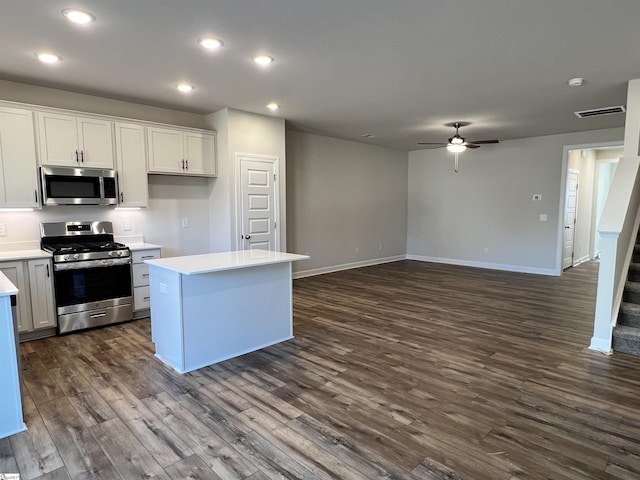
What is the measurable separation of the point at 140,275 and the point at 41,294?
3.22ft

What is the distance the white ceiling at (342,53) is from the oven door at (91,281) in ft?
6.49

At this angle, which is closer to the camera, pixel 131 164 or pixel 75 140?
pixel 75 140

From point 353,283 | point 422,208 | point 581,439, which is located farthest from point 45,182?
point 422,208

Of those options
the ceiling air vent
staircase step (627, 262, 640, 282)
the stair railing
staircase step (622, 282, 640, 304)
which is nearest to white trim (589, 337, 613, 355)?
the stair railing

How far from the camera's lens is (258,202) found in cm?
568

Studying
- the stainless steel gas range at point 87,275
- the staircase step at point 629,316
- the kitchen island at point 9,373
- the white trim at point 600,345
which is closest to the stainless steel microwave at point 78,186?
the stainless steel gas range at point 87,275

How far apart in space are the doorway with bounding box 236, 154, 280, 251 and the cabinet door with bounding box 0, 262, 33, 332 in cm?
247

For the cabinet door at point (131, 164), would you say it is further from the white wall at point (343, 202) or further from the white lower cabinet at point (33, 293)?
the white wall at point (343, 202)

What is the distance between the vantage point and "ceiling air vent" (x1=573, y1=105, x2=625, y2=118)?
5.07 metres

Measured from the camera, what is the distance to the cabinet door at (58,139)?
3.99 m

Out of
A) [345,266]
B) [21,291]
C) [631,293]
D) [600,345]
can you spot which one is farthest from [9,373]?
[345,266]

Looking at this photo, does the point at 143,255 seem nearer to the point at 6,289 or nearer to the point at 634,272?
the point at 6,289

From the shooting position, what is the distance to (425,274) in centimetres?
752

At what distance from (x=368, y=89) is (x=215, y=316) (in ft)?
9.76
